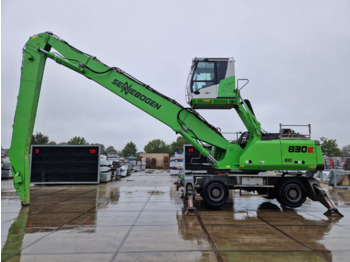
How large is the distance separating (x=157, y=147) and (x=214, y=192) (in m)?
89.1

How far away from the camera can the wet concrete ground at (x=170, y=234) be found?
4.48 meters

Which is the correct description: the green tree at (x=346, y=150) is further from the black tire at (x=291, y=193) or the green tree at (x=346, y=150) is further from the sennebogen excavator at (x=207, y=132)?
the sennebogen excavator at (x=207, y=132)

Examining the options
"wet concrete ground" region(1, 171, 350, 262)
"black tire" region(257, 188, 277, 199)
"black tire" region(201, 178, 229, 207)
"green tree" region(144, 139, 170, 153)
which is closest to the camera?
"wet concrete ground" region(1, 171, 350, 262)

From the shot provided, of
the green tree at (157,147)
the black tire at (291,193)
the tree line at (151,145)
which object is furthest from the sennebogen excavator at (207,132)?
the green tree at (157,147)

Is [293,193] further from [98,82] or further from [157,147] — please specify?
[157,147]

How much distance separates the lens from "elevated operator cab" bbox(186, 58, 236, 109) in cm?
908

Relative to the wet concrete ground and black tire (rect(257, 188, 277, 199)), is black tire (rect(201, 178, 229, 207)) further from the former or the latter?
black tire (rect(257, 188, 277, 199))

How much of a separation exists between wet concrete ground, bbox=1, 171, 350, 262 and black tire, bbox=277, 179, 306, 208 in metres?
0.36

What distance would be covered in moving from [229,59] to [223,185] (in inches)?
174

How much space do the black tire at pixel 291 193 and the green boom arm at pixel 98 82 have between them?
242 centimetres

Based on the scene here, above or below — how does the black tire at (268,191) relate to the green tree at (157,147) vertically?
below

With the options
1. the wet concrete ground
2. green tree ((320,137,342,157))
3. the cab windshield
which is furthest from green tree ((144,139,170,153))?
the wet concrete ground

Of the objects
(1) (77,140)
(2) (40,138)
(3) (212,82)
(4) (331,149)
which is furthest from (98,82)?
(1) (77,140)

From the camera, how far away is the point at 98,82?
991cm
